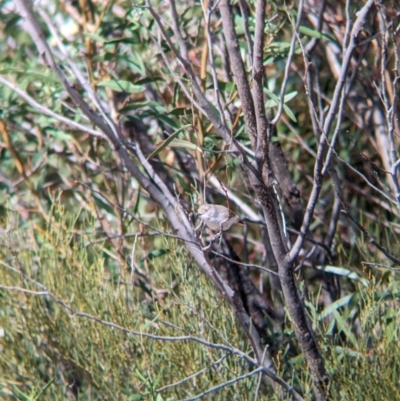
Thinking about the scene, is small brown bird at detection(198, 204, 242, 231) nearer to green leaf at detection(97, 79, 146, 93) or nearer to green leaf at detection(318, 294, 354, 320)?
green leaf at detection(318, 294, 354, 320)

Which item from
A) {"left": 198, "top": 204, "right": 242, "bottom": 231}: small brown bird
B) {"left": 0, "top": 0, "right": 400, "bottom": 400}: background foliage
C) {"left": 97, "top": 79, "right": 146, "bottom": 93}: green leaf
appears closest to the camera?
{"left": 198, "top": 204, "right": 242, "bottom": 231}: small brown bird

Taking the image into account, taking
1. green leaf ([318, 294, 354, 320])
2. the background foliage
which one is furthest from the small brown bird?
green leaf ([318, 294, 354, 320])

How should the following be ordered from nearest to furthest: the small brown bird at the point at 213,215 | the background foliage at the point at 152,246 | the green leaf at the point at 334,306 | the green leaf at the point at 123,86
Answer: the small brown bird at the point at 213,215, the background foliage at the point at 152,246, the green leaf at the point at 334,306, the green leaf at the point at 123,86

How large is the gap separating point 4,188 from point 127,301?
0.83 meters

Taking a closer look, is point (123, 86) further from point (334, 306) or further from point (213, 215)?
point (334, 306)

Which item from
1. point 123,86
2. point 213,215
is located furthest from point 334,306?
point 123,86

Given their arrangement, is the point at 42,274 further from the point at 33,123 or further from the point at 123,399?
the point at 33,123

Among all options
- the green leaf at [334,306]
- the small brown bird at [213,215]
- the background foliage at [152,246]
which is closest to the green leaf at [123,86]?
the background foliage at [152,246]

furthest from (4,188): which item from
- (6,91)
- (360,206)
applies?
(360,206)

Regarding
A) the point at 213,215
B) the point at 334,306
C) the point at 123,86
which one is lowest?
the point at 334,306

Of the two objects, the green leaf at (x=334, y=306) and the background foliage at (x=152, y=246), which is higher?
the background foliage at (x=152, y=246)

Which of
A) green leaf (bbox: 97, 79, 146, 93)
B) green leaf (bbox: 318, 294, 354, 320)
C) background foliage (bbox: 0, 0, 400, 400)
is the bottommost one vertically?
green leaf (bbox: 318, 294, 354, 320)

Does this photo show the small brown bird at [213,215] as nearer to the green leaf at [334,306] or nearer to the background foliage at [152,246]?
the background foliage at [152,246]

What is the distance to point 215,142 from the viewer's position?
195 centimetres
